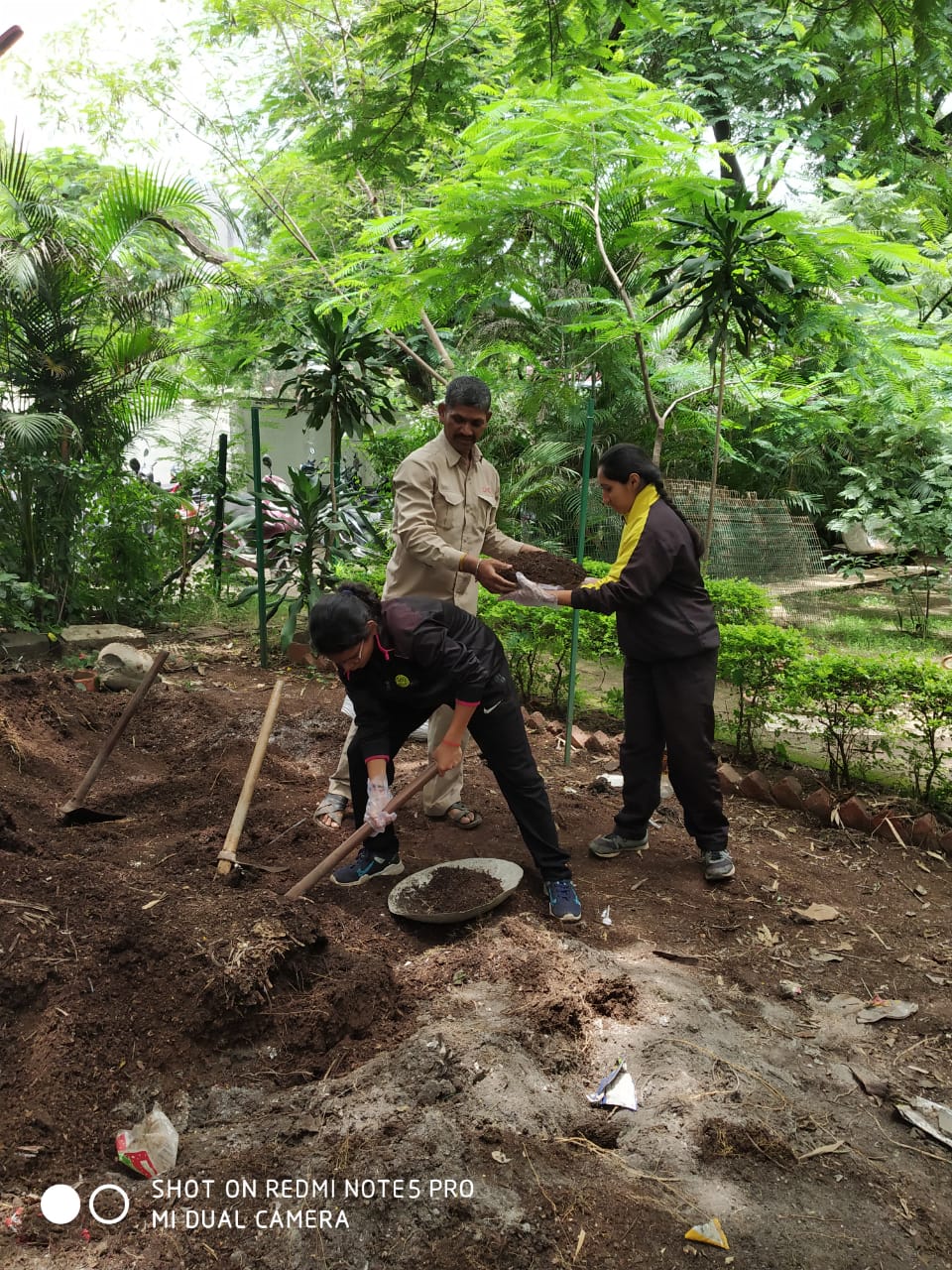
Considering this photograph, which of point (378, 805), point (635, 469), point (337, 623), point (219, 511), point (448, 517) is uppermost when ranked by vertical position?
point (635, 469)

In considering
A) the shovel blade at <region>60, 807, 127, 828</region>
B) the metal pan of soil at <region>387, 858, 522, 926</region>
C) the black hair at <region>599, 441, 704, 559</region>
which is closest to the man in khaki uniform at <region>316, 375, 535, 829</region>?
the black hair at <region>599, 441, 704, 559</region>

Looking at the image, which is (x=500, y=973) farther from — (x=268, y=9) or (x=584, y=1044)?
(x=268, y=9)

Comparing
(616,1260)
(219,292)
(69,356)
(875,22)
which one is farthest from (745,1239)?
(219,292)

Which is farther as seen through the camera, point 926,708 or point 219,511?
point 219,511

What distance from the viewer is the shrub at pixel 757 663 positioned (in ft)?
14.8

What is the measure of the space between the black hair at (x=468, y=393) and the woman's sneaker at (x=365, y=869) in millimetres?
1849

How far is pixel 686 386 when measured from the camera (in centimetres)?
927

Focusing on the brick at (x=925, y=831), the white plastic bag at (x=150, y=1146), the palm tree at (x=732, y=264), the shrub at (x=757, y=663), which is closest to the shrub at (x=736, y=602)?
the shrub at (x=757, y=663)

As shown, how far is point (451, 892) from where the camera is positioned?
3.25 m

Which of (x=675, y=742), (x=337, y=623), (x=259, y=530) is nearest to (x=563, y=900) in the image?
(x=675, y=742)

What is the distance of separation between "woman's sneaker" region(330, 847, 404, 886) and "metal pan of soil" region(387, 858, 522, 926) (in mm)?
143

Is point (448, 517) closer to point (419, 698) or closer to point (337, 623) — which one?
point (419, 698)

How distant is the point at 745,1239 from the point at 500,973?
1.09 m

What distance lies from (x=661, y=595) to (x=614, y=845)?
1.15m
